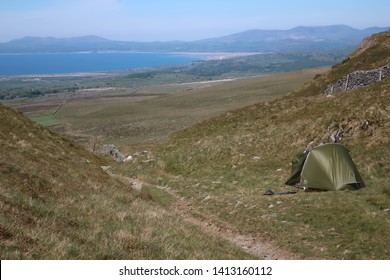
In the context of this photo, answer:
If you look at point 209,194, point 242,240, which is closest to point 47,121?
point 209,194

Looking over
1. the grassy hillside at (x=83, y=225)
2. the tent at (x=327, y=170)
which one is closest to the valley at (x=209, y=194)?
the grassy hillside at (x=83, y=225)

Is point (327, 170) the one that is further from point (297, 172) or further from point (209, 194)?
point (209, 194)

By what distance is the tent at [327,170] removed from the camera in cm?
1922

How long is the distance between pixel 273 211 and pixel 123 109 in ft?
333

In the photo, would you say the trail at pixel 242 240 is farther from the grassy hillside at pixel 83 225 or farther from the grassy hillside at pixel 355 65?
the grassy hillside at pixel 355 65

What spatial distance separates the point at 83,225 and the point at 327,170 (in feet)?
44.6

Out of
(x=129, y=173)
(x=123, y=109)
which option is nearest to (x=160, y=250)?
(x=129, y=173)

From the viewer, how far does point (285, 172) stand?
23609mm

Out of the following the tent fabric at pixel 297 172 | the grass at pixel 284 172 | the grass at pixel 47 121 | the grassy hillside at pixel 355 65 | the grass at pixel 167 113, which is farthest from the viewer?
the grass at pixel 47 121

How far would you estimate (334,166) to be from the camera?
19.9 meters

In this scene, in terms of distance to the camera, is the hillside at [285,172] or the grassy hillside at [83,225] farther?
the hillside at [285,172]

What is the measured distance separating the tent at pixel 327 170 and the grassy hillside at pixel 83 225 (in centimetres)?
847
